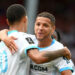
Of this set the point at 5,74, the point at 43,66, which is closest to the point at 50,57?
the point at 43,66

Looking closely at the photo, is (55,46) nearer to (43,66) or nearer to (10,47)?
(43,66)

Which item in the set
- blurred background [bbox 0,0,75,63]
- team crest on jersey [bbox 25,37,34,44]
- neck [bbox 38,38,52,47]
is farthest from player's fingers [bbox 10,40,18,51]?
blurred background [bbox 0,0,75,63]

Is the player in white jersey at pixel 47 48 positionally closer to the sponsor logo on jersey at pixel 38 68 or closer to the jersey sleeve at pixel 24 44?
the sponsor logo on jersey at pixel 38 68

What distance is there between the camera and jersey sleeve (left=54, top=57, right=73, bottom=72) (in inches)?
134

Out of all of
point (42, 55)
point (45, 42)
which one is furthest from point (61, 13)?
point (42, 55)

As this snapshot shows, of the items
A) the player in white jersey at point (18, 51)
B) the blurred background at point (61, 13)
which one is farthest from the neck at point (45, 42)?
the blurred background at point (61, 13)

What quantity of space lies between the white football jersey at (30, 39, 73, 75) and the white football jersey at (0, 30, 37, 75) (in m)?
0.12

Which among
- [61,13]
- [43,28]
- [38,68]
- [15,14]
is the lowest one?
[61,13]

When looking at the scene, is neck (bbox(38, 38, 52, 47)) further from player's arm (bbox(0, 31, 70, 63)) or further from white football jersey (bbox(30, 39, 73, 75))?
player's arm (bbox(0, 31, 70, 63))

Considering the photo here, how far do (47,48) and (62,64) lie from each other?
0.82ft

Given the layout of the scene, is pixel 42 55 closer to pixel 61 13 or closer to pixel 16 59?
pixel 16 59

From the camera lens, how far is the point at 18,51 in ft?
10.9

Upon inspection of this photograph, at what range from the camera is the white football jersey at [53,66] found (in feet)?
11.2

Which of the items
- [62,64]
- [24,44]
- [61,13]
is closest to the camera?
[24,44]
